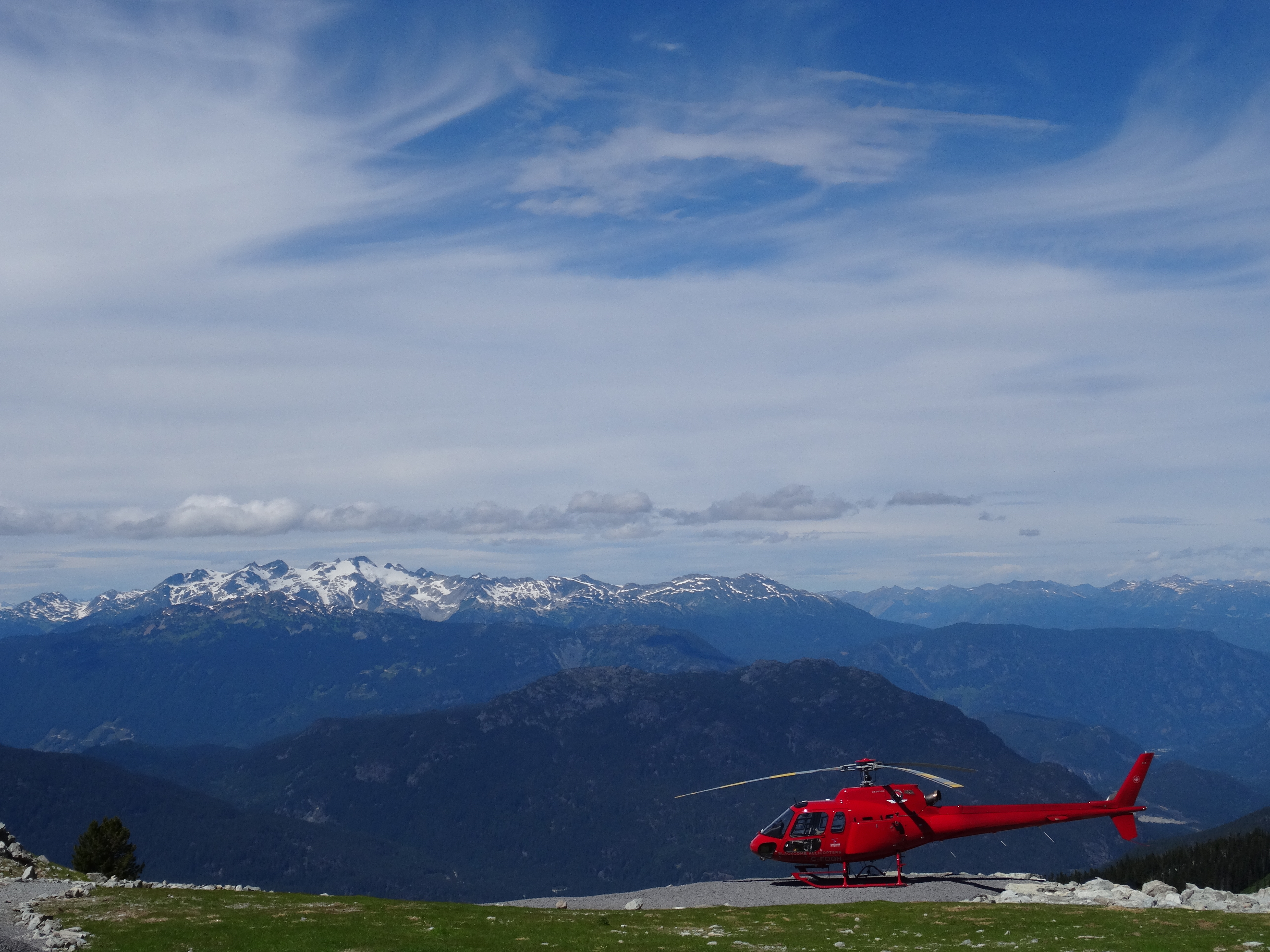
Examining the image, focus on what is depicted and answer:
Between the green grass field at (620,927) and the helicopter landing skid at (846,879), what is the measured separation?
6018mm

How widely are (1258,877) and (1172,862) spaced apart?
1444 cm

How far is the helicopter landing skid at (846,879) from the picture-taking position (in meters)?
62.3

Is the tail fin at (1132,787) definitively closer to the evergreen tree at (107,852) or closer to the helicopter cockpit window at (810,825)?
the helicopter cockpit window at (810,825)

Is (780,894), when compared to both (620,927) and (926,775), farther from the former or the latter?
(620,927)

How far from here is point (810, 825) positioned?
204 ft

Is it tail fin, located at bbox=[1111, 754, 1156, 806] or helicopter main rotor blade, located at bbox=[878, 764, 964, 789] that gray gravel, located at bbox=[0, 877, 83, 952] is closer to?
helicopter main rotor blade, located at bbox=[878, 764, 964, 789]

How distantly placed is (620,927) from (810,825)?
57.1 ft

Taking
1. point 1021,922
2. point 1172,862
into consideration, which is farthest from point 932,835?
point 1172,862

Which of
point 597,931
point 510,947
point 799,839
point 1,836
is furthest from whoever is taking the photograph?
point 1,836

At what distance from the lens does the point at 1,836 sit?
7088 centimetres

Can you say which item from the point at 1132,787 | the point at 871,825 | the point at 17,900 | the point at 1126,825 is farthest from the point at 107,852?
the point at 1132,787

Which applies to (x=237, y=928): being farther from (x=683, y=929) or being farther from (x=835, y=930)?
(x=835, y=930)

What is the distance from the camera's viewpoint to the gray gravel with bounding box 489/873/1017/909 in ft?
195

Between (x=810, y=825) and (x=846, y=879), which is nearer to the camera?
(x=810, y=825)
